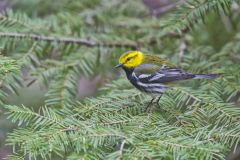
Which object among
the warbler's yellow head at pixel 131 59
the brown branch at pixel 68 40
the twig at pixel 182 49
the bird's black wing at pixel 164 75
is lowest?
the bird's black wing at pixel 164 75

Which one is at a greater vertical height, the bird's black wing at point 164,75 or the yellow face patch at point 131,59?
the yellow face patch at point 131,59

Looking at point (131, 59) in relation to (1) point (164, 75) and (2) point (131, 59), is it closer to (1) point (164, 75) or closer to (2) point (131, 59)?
(2) point (131, 59)

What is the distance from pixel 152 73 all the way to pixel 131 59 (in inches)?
6.3

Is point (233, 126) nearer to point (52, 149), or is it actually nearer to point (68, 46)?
point (52, 149)

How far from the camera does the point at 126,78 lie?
2.94 meters

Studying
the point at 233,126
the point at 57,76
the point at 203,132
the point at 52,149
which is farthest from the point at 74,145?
the point at 57,76

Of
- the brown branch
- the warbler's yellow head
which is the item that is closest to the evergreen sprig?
the brown branch

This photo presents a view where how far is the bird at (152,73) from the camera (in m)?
2.70

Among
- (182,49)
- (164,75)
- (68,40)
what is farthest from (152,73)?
(68,40)

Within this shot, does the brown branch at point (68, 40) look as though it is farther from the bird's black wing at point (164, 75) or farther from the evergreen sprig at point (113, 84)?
the bird's black wing at point (164, 75)

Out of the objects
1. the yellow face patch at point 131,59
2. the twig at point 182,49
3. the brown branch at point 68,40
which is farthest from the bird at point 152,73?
the brown branch at point 68,40

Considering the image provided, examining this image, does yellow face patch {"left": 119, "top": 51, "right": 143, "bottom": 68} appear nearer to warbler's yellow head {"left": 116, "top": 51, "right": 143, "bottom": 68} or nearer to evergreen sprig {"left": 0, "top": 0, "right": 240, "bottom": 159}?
warbler's yellow head {"left": 116, "top": 51, "right": 143, "bottom": 68}

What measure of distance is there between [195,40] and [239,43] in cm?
70

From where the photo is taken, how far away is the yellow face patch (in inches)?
113
